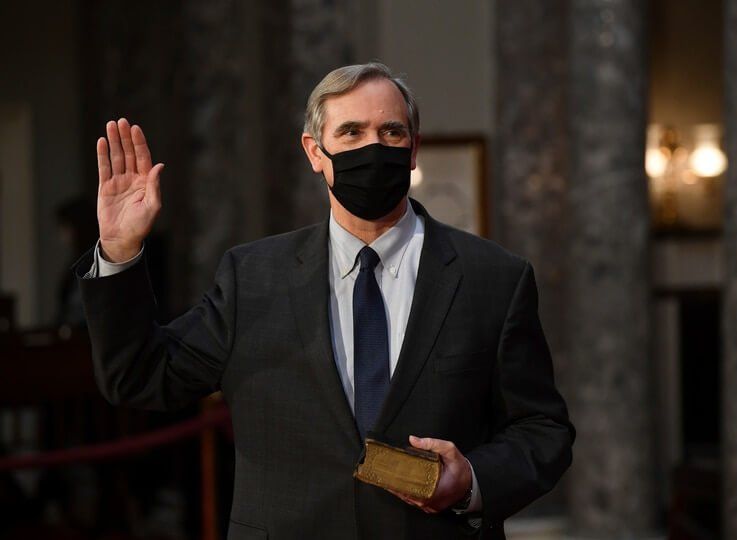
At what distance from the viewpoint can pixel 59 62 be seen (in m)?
11.5

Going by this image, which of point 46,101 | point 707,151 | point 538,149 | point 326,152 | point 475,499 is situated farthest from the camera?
point 707,151

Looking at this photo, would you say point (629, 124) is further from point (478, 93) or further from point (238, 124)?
point (238, 124)

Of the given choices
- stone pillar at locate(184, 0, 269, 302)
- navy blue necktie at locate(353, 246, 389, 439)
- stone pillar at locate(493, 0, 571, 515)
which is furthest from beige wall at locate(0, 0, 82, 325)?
navy blue necktie at locate(353, 246, 389, 439)

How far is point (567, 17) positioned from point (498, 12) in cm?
A: 57

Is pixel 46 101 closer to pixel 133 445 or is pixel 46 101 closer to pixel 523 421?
pixel 133 445

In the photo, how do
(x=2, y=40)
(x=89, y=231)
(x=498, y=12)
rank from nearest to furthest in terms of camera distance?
(x=498, y=12) → (x=89, y=231) → (x=2, y=40)

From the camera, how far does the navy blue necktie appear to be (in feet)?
7.68

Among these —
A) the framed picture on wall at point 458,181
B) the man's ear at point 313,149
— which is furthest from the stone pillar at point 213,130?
the man's ear at point 313,149

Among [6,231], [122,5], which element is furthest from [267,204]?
[6,231]

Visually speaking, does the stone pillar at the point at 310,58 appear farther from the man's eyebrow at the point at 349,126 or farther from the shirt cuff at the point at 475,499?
the shirt cuff at the point at 475,499

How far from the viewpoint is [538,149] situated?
21.4 ft

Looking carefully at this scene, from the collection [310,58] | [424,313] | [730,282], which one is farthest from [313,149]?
[310,58]

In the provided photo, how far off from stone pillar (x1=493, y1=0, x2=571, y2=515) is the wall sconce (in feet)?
17.0

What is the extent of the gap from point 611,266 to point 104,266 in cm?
403
